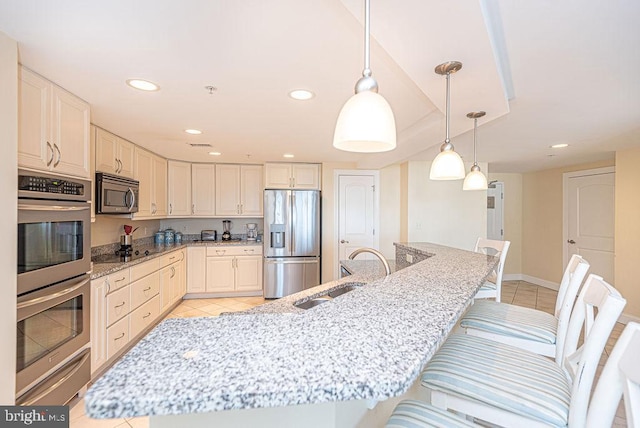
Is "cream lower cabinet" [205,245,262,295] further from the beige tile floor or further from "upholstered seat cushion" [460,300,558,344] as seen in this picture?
"upholstered seat cushion" [460,300,558,344]

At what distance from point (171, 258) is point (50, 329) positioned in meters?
2.08

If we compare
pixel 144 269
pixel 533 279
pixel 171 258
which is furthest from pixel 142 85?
pixel 533 279

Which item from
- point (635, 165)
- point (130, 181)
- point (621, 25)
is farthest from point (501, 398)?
point (635, 165)

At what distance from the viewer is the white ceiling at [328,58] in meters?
1.16

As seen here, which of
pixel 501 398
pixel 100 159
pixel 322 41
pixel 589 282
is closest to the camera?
pixel 501 398

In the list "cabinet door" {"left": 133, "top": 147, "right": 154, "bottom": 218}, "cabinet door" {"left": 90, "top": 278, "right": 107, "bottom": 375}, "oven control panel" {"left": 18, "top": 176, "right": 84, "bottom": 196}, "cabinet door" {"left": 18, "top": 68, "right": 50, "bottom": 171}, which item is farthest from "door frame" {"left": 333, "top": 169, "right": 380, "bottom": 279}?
"cabinet door" {"left": 18, "top": 68, "right": 50, "bottom": 171}

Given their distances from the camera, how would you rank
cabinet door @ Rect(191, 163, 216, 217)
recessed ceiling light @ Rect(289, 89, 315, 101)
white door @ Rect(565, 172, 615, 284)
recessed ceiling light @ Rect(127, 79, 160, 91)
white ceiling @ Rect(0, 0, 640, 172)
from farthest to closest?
1. cabinet door @ Rect(191, 163, 216, 217)
2. white door @ Rect(565, 172, 615, 284)
3. recessed ceiling light @ Rect(289, 89, 315, 101)
4. recessed ceiling light @ Rect(127, 79, 160, 91)
5. white ceiling @ Rect(0, 0, 640, 172)

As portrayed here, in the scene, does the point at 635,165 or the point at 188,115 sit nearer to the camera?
the point at 188,115

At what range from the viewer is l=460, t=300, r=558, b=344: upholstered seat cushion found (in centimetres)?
145

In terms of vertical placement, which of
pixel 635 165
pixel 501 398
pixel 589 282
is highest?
pixel 635 165

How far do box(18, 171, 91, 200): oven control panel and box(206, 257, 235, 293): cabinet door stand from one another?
2.59m

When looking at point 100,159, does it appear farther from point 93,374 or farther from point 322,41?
point 322,41

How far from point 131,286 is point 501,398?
3.07 metres

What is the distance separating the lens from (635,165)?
11.7 ft
